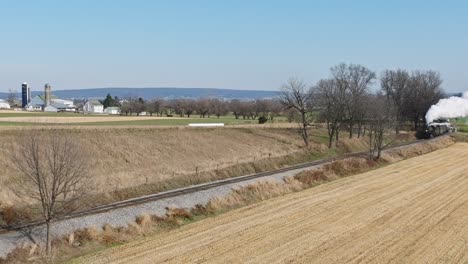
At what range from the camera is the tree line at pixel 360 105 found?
7275 centimetres

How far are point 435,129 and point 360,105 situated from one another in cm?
2279

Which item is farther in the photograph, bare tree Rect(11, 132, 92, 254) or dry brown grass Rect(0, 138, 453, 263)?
dry brown grass Rect(0, 138, 453, 263)

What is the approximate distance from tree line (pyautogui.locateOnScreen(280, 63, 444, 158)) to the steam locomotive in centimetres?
573

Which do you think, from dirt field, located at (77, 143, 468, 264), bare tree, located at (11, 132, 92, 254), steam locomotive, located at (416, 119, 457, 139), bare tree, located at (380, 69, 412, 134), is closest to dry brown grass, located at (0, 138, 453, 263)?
dirt field, located at (77, 143, 468, 264)

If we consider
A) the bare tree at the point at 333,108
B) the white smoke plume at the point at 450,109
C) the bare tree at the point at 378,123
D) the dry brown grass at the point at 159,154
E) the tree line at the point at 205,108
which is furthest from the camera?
the tree line at the point at 205,108

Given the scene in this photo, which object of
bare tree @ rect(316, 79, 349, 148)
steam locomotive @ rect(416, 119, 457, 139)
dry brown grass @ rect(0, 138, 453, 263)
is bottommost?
dry brown grass @ rect(0, 138, 453, 263)

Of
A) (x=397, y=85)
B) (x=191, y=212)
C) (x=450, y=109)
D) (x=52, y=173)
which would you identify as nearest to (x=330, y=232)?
(x=191, y=212)

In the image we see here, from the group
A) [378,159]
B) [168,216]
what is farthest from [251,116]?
[168,216]

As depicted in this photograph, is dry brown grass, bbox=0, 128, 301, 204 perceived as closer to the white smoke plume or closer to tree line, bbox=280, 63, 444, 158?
tree line, bbox=280, 63, 444, 158

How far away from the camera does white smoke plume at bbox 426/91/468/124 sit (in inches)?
3450

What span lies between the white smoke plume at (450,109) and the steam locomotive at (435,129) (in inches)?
56.9

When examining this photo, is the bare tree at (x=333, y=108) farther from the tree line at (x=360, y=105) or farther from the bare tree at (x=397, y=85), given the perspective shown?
the bare tree at (x=397, y=85)

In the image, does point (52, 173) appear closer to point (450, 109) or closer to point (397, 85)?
point (450, 109)

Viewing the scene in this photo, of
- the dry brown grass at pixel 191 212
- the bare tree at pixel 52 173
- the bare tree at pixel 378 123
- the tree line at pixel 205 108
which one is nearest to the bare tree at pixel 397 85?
the tree line at pixel 205 108
